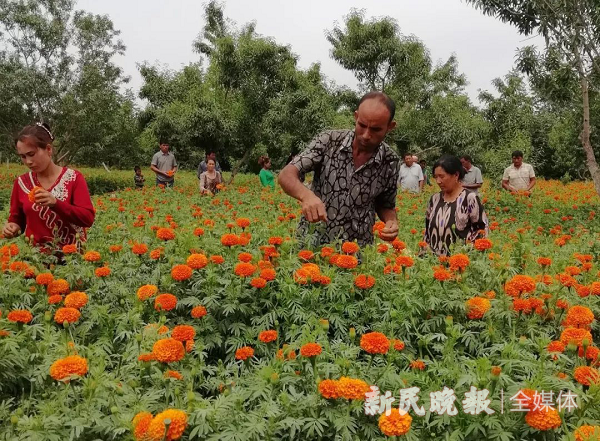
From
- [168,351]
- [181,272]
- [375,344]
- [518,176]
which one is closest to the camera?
[168,351]

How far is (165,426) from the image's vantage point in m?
1.16

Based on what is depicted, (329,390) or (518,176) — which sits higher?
(518,176)

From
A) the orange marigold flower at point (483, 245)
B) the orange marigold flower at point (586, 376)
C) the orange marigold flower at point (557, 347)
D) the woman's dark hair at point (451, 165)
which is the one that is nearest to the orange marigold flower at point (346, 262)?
the orange marigold flower at point (483, 245)

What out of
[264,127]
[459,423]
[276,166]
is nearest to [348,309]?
[459,423]

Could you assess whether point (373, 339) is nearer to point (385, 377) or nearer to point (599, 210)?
point (385, 377)

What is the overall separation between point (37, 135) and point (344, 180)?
1.67m

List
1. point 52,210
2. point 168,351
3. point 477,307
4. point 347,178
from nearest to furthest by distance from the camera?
point 168,351
point 477,307
point 347,178
point 52,210

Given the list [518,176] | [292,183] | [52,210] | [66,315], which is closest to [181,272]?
[66,315]

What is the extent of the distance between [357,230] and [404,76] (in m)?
20.9

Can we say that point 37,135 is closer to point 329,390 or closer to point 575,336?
point 329,390

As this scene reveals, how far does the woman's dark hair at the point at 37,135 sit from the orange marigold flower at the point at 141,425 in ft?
A: 6.54

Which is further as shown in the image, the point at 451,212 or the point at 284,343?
the point at 451,212

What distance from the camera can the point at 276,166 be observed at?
98.0ft

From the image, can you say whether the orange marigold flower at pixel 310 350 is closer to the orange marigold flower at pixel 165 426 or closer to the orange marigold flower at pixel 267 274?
the orange marigold flower at pixel 165 426
